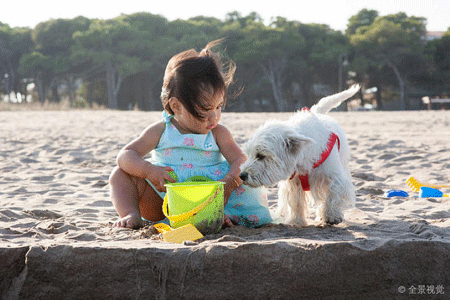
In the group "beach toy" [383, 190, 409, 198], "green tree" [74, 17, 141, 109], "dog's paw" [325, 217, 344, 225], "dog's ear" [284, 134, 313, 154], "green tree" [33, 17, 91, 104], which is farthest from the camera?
"green tree" [33, 17, 91, 104]

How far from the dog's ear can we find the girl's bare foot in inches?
40.5

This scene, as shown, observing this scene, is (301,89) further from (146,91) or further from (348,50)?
(146,91)

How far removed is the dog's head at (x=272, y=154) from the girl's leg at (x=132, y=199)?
2.32ft

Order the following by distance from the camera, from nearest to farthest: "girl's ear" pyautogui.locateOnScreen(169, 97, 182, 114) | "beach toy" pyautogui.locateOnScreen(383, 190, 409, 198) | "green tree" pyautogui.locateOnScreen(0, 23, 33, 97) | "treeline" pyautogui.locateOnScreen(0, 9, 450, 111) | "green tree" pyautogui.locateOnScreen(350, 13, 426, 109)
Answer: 1. "girl's ear" pyautogui.locateOnScreen(169, 97, 182, 114)
2. "beach toy" pyautogui.locateOnScreen(383, 190, 409, 198)
3. "treeline" pyautogui.locateOnScreen(0, 9, 450, 111)
4. "green tree" pyautogui.locateOnScreen(350, 13, 426, 109)
5. "green tree" pyautogui.locateOnScreen(0, 23, 33, 97)

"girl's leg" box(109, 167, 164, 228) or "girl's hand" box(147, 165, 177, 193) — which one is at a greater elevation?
"girl's hand" box(147, 165, 177, 193)

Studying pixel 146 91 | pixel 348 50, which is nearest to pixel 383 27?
pixel 348 50

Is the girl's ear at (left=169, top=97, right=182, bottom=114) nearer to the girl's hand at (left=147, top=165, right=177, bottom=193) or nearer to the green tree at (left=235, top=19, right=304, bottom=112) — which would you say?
the girl's hand at (left=147, top=165, right=177, bottom=193)

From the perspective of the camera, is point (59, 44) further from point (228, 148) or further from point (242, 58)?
point (228, 148)

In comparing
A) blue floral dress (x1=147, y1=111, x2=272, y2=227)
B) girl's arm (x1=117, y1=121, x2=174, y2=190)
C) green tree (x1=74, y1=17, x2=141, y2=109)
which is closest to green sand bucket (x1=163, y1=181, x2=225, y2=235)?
girl's arm (x1=117, y1=121, x2=174, y2=190)

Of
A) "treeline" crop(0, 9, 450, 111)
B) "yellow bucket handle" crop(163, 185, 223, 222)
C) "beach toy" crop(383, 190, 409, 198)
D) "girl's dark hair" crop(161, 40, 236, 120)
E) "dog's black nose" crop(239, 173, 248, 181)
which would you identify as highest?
"treeline" crop(0, 9, 450, 111)

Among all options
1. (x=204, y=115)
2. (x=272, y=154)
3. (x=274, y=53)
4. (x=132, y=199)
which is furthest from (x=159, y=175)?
(x=274, y=53)

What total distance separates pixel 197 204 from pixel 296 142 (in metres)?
0.72

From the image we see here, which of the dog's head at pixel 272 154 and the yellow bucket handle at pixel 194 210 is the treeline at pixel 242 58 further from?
the yellow bucket handle at pixel 194 210

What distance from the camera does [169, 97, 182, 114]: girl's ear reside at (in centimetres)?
337
